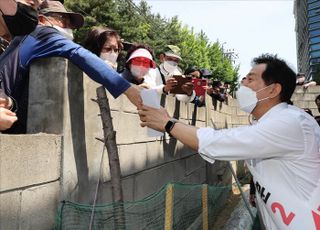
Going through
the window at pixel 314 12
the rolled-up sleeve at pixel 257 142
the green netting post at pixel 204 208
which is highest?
the window at pixel 314 12

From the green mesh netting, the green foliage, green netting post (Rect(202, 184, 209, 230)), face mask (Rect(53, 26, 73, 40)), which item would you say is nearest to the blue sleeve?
face mask (Rect(53, 26, 73, 40))

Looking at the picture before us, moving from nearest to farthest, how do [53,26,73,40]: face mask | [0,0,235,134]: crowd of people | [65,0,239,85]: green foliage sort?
[0,0,235,134]: crowd of people → [53,26,73,40]: face mask → [65,0,239,85]: green foliage

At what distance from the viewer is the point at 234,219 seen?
21.4 ft

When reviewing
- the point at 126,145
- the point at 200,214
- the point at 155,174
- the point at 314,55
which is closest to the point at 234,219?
the point at 200,214

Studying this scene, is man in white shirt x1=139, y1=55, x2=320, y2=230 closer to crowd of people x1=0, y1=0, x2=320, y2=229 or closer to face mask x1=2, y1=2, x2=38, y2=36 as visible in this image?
crowd of people x1=0, y1=0, x2=320, y2=229

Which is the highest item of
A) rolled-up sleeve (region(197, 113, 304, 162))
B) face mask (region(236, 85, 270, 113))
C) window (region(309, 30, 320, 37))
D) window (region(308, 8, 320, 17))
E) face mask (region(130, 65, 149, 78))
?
window (region(308, 8, 320, 17))

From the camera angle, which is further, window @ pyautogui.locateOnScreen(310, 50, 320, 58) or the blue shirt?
window @ pyautogui.locateOnScreen(310, 50, 320, 58)

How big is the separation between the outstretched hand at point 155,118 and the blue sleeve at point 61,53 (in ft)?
0.83

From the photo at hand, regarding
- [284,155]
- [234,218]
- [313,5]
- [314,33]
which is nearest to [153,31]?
[314,33]

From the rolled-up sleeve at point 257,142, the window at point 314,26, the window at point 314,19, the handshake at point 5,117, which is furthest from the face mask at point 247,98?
the window at point 314,26

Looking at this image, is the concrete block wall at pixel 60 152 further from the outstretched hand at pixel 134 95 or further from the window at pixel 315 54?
the window at pixel 315 54

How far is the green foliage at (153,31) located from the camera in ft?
94.2

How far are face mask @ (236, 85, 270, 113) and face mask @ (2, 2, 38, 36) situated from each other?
4.90 feet

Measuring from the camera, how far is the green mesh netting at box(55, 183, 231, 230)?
2.66m
